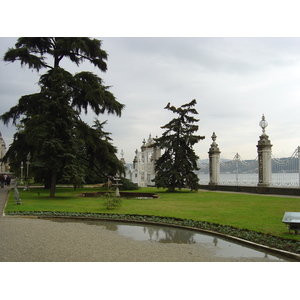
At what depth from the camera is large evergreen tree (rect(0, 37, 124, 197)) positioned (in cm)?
1975

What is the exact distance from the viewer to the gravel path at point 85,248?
252 inches

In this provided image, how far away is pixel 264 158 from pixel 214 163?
562 centimetres

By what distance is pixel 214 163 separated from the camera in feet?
89.4

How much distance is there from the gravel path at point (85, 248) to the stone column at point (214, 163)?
1884cm

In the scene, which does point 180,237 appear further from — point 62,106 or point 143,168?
point 143,168

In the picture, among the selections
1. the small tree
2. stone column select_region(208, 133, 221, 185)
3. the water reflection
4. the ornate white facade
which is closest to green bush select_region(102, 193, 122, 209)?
the water reflection

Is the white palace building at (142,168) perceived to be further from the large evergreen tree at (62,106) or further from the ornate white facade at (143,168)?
the large evergreen tree at (62,106)

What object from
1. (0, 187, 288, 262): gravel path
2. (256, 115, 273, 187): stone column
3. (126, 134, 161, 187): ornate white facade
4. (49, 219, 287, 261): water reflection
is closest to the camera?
(0, 187, 288, 262): gravel path

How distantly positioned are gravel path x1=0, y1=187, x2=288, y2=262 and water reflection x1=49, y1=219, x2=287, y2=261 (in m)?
0.23

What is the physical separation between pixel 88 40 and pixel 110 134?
56.7 ft

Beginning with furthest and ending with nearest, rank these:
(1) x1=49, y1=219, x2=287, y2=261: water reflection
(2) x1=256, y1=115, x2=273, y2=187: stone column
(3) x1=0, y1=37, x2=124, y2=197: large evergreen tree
Result: (2) x1=256, y1=115, x2=273, y2=187: stone column → (3) x1=0, y1=37, x2=124, y2=197: large evergreen tree → (1) x1=49, y1=219, x2=287, y2=261: water reflection

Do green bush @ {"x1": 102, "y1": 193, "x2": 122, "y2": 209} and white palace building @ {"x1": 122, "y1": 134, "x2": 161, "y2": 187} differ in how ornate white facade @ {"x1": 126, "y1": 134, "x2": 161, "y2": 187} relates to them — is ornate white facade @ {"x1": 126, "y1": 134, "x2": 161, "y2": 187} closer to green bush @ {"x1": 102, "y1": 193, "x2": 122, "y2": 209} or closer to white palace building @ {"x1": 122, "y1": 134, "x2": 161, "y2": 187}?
white palace building @ {"x1": 122, "y1": 134, "x2": 161, "y2": 187}

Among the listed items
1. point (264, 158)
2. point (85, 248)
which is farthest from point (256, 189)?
point (85, 248)

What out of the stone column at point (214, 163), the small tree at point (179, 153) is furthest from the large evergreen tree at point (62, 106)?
the stone column at point (214, 163)
